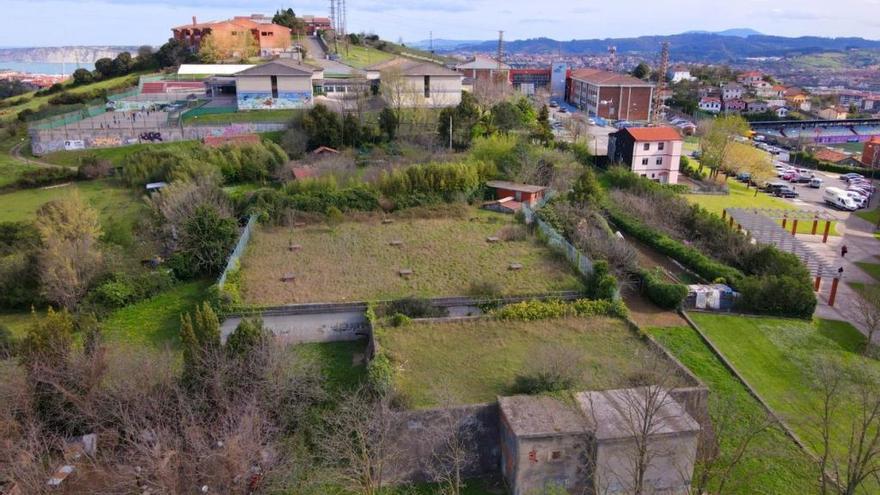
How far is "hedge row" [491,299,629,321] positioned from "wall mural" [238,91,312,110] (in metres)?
35.8

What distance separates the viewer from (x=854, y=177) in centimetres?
4866

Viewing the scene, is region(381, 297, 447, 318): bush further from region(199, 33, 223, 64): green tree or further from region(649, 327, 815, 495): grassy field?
region(199, 33, 223, 64): green tree

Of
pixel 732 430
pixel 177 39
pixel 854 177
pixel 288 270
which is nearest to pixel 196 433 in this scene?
pixel 288 270

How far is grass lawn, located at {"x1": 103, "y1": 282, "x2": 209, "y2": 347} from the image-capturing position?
19828 mm

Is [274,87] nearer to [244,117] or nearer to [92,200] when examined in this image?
[244,117]

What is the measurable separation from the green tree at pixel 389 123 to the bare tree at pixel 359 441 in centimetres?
3210

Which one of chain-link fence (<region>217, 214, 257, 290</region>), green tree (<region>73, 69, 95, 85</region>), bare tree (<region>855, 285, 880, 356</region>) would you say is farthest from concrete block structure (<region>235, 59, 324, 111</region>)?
bare tree (<region>855, 285, 880, 356</region>)

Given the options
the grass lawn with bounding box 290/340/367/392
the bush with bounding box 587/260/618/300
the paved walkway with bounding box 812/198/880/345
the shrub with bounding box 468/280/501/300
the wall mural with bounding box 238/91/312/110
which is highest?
the wall mural with bounding box 238/91/312/110

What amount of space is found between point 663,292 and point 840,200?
25.1m

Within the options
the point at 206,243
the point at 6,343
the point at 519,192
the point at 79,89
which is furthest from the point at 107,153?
the point at 519,192

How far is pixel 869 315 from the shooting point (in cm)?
1927

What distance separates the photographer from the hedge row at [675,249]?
77.5ft

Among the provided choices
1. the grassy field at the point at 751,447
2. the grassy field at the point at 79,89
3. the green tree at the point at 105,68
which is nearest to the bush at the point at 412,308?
the grassy field at the point at 751,447

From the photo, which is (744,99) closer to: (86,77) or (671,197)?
(671,197)
